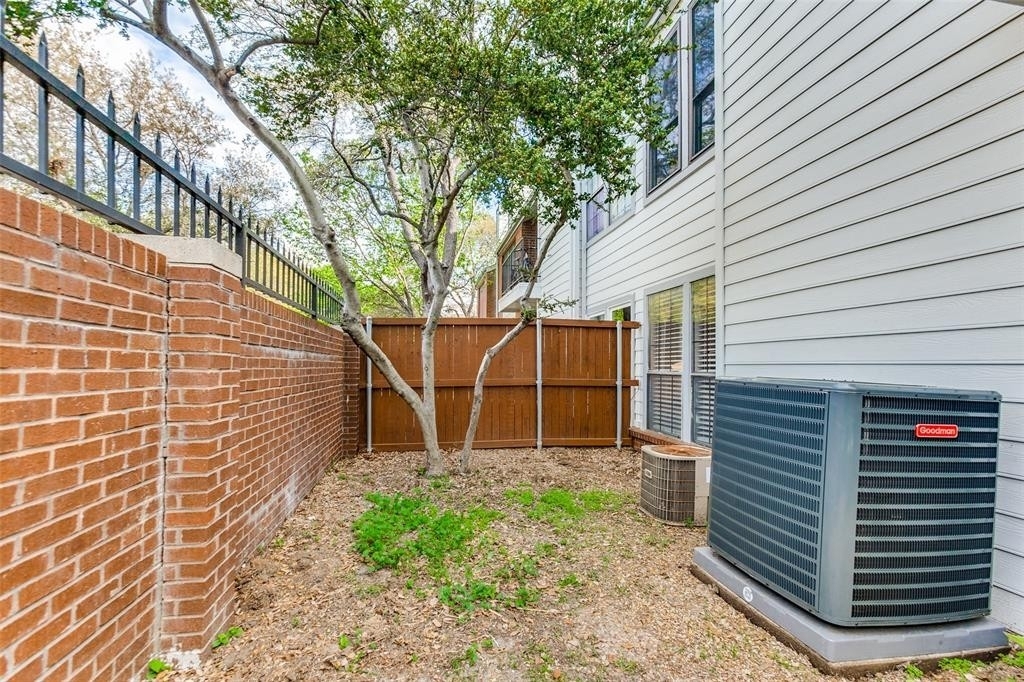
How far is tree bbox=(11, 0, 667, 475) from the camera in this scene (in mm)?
4062

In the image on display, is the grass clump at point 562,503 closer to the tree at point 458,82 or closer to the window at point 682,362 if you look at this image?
the tree at point 458,82

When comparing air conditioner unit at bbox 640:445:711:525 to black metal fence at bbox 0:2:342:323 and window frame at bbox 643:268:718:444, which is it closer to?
window frame at bbox 643:268:718:444

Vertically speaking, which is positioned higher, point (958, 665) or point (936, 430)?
point (936, 430)

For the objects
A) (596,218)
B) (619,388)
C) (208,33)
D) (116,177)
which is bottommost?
(619,388)

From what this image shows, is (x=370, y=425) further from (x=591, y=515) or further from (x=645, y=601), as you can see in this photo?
(x=645, y=601)

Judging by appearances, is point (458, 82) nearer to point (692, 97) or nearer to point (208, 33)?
point (208, 33)

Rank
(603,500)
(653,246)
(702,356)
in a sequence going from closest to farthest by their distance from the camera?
(603,500)
(702,356)
(653,246)

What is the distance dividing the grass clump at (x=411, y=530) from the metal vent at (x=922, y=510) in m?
2.33

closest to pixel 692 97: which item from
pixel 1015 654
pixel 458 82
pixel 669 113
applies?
pixel 669 113

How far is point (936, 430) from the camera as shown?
2113 millimetres

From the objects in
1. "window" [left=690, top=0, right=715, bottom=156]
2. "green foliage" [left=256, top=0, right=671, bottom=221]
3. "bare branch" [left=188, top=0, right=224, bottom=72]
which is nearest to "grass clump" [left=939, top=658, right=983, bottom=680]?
"green foliage" [left=256, top=0, right=671, bottom=221]

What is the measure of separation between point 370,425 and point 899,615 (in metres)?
5.54

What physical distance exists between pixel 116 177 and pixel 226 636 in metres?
2.07

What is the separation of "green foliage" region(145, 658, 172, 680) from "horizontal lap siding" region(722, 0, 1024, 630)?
12.4 ft
